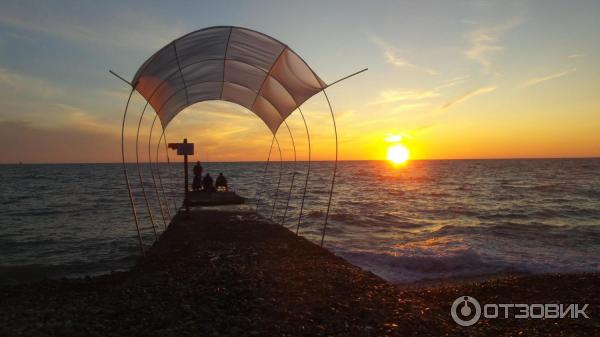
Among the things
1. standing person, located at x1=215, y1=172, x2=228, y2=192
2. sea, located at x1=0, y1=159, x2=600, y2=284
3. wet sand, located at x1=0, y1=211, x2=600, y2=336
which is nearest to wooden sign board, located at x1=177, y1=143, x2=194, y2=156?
sea, located at x1=0, y1=159, x2=600, y2=284

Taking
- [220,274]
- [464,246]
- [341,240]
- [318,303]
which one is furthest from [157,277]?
[464,246]

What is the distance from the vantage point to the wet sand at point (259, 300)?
4.98 meters

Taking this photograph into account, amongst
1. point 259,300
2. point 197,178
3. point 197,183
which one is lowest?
point 259,300

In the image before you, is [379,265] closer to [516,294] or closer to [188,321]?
[516,294]

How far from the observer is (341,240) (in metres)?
17.5

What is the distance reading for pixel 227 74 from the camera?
521 inches

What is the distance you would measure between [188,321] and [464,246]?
13854mm
